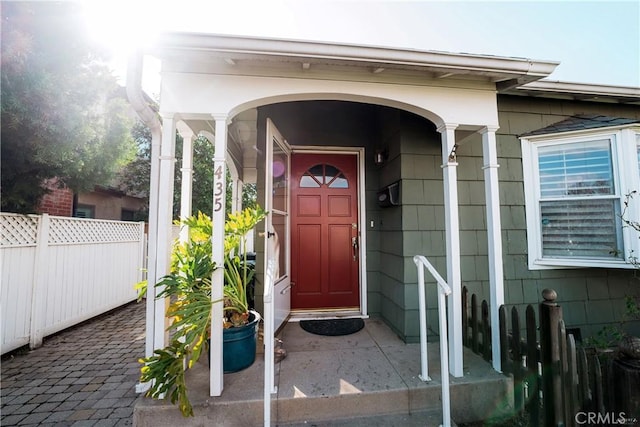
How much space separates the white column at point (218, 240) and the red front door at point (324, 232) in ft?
5.09

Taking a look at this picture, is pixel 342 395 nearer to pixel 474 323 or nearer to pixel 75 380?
pixel 474 323

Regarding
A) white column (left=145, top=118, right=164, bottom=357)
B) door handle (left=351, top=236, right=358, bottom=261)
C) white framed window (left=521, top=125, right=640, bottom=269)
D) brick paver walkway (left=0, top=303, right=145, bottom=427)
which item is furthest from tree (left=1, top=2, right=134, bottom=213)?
white framed window (left=521, top=125, right=640, bottom=269)

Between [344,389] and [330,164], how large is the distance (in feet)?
8.47

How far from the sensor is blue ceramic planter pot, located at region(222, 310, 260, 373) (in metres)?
2.12

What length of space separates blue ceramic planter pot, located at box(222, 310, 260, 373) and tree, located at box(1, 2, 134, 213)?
10.8 feet

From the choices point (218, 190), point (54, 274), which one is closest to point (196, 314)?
point (218, 190)

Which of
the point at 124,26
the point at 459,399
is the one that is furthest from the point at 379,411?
the point at 124,26

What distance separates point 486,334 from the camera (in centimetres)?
228

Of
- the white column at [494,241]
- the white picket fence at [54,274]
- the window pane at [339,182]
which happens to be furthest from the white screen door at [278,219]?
the white column at [494,241]

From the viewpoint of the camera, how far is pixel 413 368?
85.7 inches

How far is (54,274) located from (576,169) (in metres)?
6.35

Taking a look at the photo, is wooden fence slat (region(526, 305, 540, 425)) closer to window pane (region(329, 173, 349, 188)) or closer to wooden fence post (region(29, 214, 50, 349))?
window pane (region(329, 173, 349, 188))

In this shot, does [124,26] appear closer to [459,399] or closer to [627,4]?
[459,399]

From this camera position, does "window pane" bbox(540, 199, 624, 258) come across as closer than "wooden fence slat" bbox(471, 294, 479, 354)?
No
